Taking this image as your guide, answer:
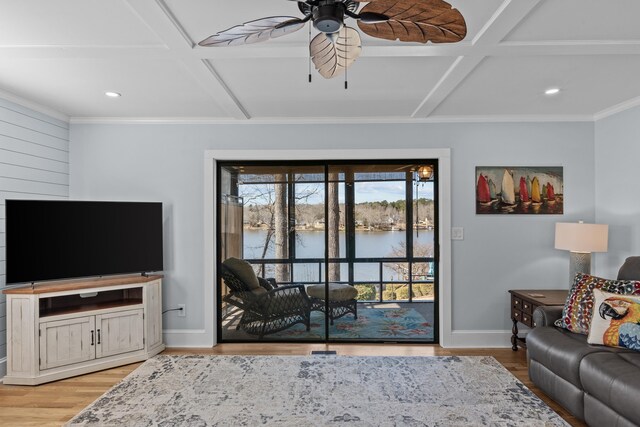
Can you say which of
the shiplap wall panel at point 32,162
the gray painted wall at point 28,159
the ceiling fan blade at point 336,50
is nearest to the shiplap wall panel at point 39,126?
the gray painted wall at point 28,159

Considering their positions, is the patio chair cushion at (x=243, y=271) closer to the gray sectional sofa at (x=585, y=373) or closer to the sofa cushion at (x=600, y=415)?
the gray sectional sofa at (x=585, y=373)

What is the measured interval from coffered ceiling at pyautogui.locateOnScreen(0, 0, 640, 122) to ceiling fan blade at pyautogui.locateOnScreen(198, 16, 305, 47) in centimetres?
44

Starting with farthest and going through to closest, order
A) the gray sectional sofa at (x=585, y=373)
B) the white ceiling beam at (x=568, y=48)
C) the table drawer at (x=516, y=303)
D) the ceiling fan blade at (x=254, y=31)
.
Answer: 1. the table drawer at (x=516, y=303)
2. the white ceiling beam at (x=568, y=48)
3. the gray sectional sofa at (x=585, y=373)
4. the ceiling fan blade at (x=254, y=31)

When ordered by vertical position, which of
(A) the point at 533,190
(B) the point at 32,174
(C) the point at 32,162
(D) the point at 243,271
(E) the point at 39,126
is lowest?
(D) the point at 243,271

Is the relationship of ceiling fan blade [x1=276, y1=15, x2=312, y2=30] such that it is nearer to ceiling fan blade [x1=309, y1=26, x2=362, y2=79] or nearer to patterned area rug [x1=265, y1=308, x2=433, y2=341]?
ceiling fan blade [x1=309, y1=26, x2=362, y2=79]

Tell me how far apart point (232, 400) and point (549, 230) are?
363 centimetres

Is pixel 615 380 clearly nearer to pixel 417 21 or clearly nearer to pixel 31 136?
pixel 417 21

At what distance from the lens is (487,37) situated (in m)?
2.30

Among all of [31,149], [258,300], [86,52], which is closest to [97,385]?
[258,300]

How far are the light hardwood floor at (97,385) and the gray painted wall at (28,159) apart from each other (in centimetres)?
58

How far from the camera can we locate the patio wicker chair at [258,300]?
4.39 metres

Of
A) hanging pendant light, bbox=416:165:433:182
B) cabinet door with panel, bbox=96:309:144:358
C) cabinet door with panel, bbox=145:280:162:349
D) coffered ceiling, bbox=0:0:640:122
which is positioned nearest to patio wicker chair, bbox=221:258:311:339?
cabinet door with panel, bbox=145:280:162:349

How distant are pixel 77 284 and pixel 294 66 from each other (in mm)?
2794

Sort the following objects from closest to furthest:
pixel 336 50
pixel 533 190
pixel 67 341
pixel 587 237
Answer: pixel 336 50 < pixel 67 341 < pixel 587 237 < pixel 533 190
